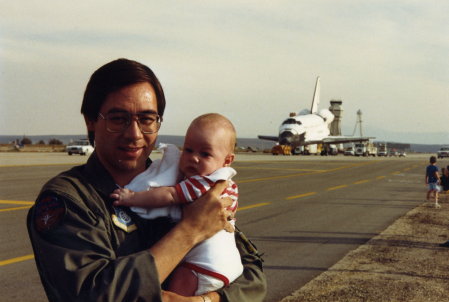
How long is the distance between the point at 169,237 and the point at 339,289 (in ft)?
17.4

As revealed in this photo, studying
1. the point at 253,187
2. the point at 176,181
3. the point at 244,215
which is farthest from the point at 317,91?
the point at 176,181

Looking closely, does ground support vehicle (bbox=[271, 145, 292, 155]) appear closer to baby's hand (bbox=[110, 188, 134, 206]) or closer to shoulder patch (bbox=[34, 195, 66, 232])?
baby's hand (bbox=[110, 188, 134, 206])

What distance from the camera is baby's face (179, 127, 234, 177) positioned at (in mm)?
2500

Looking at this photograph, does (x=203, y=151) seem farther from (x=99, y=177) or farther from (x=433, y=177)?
(x=433, y=177)

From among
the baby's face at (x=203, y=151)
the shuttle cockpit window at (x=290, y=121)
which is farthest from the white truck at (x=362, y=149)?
the baby's face at (x=203, y=151)

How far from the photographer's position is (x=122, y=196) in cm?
221

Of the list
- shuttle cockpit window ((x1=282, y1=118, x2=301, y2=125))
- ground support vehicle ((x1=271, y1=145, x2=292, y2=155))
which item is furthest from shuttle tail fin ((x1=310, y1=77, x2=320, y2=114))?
shuttle cockpit window ((x1=282, y1=118, x2=301, y2=125))

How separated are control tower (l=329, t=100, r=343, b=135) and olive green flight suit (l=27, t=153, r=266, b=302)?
130 meters

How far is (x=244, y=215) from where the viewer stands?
13.7 metres

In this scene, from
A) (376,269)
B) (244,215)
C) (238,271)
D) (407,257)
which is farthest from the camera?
(244,215)

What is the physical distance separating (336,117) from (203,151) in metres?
133

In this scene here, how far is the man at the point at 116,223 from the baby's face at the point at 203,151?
170 mm

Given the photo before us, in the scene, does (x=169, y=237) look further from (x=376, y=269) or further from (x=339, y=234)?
(x=339, y=234)

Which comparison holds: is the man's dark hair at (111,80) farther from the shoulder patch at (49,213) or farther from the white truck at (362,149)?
the white truck at (362,149)
